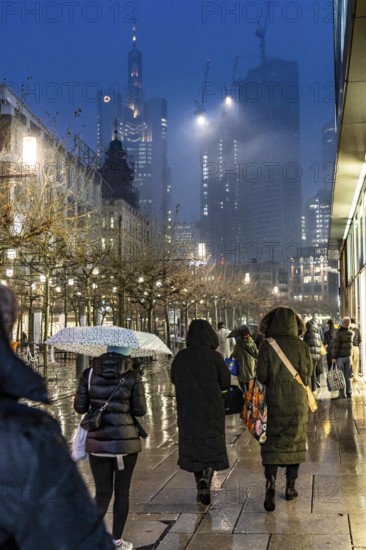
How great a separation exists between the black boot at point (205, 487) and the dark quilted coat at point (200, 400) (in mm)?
131

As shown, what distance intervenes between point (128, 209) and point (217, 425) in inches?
3521

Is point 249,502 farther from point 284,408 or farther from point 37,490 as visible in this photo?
point 37,490

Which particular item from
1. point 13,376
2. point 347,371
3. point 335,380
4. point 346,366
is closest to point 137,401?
point 13,376

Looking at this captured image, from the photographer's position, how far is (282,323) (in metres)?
8.34

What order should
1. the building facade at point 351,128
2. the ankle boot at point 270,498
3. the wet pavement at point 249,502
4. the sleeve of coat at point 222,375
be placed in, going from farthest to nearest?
the building facade at point 351,128, the sleeve of coat at point 222,375, the ankle boot at point 270,498, the wet pavement at point 249,502

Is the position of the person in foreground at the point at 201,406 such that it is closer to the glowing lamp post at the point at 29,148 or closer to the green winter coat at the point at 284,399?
the green winter coat at the point at 284,399

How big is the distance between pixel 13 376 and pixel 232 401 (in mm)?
6797

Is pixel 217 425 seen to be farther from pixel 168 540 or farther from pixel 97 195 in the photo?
pixel 97 195

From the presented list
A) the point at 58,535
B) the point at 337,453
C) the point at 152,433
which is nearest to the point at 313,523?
the point at 337,453

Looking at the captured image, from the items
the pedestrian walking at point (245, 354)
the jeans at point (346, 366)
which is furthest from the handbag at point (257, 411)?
the jeans at point (346, 366)

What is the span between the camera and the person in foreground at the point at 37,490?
67.6 inches

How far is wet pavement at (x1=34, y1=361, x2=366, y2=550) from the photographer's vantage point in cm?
688

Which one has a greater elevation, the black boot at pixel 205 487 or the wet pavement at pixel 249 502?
the black boot at pixel 205 487

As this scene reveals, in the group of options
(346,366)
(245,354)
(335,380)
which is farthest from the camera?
(346,366)
